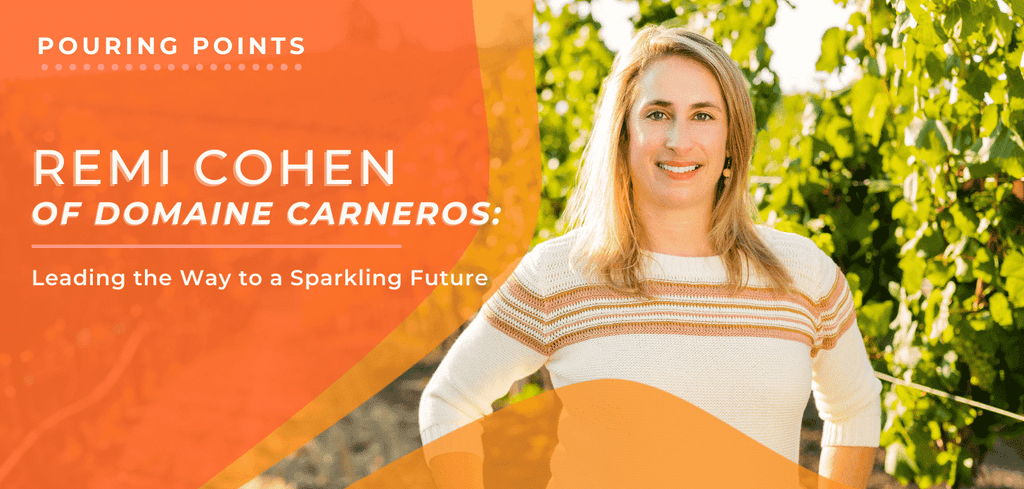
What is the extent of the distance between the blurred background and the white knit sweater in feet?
1.34

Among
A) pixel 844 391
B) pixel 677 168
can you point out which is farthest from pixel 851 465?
pixel 677 168

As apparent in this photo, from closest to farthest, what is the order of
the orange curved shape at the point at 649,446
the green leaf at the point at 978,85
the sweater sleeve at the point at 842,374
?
the orange curved shape at the point at 649,446 → the sweater sleeve at the point at 842,374 → the green leaf at the point at 978,85

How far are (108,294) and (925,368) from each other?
1.90 meters

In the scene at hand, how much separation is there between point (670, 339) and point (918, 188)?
682 millimetres

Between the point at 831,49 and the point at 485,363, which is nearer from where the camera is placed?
the point at 485,363

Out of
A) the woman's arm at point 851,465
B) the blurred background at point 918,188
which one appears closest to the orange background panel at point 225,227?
the blurred background at point 918,188

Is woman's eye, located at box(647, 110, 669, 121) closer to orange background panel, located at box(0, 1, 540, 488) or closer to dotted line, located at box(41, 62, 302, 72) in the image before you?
orange background panel, located at box(0, 1, 540, 488)

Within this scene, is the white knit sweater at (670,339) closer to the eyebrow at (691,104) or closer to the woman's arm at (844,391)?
the woman's arm at (844,391)

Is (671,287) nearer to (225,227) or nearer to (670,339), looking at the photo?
(670,339)

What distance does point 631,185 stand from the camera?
102 centimetres

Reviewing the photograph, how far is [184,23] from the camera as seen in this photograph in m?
A: 1.59

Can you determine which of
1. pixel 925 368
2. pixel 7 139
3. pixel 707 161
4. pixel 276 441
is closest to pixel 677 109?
pixel 707 161

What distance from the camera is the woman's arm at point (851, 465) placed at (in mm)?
1085

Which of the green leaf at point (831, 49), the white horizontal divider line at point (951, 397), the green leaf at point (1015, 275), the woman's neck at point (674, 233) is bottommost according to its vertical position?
the white horizontal divider line at point (951, 397)
